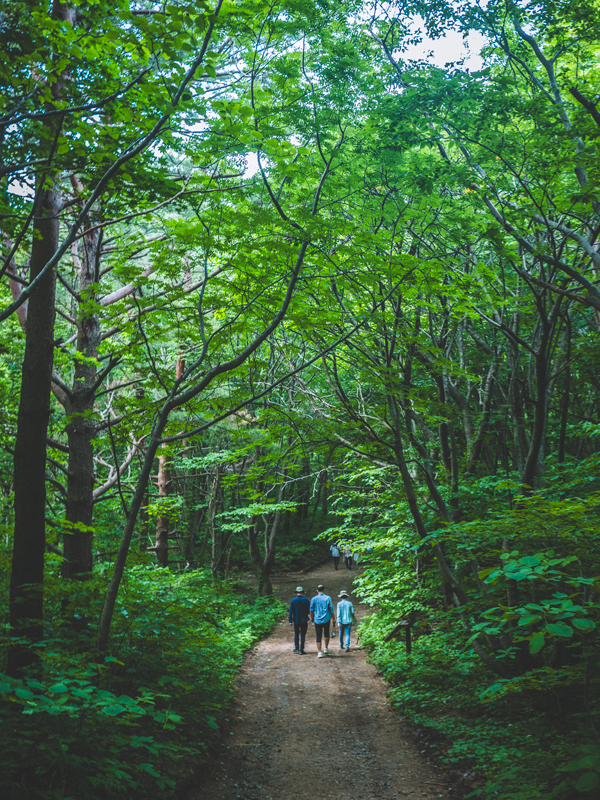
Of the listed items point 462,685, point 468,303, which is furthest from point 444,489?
point 468,303

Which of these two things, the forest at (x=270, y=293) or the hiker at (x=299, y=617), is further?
the hiker at (x=299, y=617)

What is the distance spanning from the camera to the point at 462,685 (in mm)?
6578

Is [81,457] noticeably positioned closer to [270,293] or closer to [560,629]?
[270,293]

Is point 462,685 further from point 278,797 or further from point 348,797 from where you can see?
point 278,797

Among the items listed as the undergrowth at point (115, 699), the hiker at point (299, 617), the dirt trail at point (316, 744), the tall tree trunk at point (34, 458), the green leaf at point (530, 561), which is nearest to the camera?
the green leaf at point (530, 561)

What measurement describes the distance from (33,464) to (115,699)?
232 centimetres

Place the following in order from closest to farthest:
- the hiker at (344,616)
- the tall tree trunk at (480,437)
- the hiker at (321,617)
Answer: the tall tree trunk at (480,437) < the hiker at (321,617) < the hiker at (344,616)

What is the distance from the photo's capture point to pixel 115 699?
3.10 metres

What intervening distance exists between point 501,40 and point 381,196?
2.45 m

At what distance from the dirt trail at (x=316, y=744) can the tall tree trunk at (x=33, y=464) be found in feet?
7.26

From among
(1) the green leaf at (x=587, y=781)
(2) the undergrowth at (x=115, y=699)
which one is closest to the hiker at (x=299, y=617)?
(2) the undergrowth at (x=115, y=699)

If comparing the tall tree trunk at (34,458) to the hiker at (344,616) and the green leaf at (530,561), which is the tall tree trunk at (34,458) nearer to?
the green leaf at (530,561)

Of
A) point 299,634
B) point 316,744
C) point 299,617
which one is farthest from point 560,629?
point 299,634

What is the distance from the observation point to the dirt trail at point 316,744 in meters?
4.80
